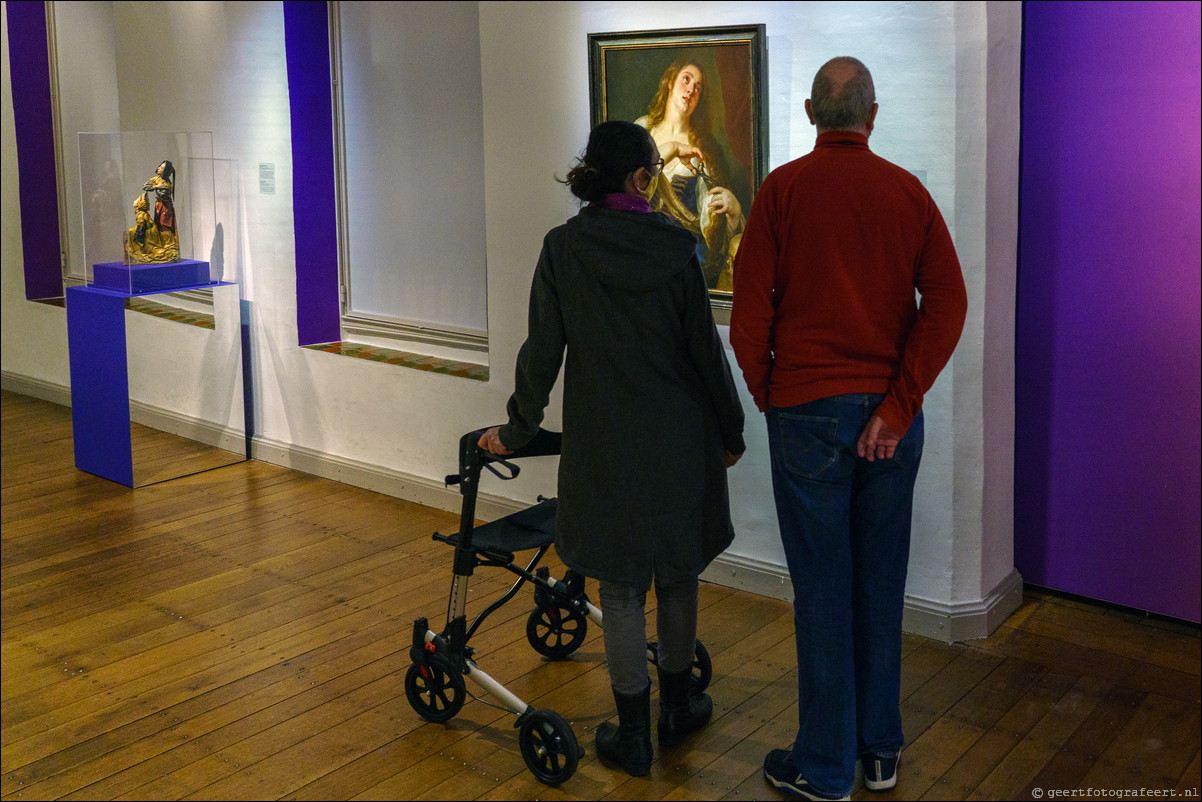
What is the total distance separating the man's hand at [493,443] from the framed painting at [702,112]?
148 cm

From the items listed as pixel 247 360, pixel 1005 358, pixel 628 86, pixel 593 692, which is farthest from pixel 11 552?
pixel 1005 358

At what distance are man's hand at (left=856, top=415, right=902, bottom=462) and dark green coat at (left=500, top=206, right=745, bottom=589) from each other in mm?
392

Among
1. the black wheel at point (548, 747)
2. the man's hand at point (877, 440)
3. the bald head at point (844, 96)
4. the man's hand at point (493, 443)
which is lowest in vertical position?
the black wheel at point (548, 747)

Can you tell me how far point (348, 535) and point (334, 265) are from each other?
1.76 metres

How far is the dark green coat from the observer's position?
8.89ft

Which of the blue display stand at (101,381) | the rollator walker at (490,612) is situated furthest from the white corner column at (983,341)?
the blue display stand at (101,381)

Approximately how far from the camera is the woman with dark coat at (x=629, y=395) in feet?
8.90

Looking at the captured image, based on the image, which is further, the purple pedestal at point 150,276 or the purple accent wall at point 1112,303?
the purple pedestal at point 150,276

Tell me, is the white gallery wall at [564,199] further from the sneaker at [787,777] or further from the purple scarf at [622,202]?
the purple scarf at [622,202]

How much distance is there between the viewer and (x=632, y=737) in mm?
2986

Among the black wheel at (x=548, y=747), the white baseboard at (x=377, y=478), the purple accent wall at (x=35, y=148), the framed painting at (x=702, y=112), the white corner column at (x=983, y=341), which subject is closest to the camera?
the black wheel at (x=548, y=747)

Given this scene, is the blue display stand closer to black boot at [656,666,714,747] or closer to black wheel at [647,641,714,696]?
black wheel at [647,641,714,696]

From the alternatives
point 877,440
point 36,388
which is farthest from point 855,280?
point 36,388

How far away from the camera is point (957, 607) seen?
3.82 m
